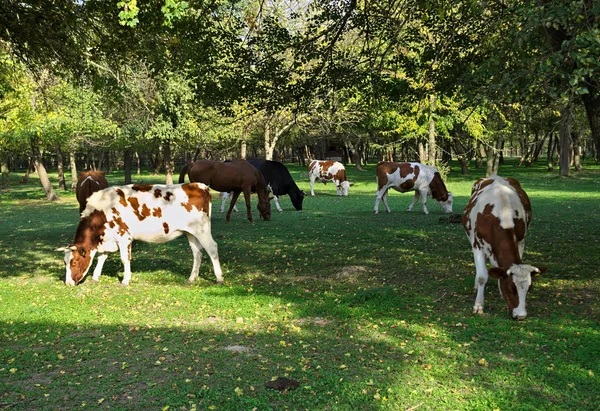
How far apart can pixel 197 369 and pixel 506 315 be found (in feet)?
13.6

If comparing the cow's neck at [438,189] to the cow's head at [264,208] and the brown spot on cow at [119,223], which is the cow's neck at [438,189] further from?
the brown spot on cow at [119,223]

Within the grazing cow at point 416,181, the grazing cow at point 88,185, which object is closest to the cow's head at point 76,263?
the grazing cow at point 88,185

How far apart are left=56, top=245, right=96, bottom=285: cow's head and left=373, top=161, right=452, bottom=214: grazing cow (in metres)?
12.2

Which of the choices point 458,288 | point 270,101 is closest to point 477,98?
point 458,288

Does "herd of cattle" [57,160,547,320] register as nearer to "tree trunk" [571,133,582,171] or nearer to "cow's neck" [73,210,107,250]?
"cow's neck" [73,210,107,250]

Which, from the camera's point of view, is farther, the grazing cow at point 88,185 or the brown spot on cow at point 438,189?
the brown spot on cow at point 438,189

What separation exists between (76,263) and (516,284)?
7274 millimetres

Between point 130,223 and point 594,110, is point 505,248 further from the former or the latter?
point 130,223

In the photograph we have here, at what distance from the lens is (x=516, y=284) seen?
711 cm

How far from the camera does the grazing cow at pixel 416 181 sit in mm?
20031

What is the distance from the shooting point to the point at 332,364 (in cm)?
589

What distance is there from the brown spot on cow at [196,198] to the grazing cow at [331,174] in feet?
68.4

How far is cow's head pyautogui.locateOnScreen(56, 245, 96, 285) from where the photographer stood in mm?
9852

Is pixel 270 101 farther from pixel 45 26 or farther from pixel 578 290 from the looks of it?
pixel 578 290
